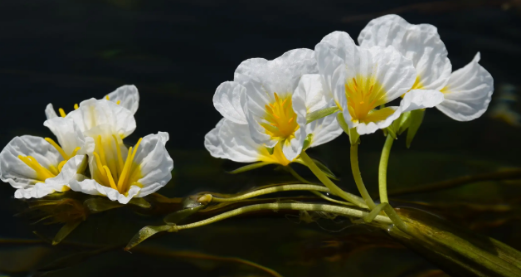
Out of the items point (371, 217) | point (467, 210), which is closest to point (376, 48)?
point (371, 217)

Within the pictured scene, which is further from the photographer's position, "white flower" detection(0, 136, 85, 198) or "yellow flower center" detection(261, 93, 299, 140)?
"white flower" detection(0, 136, 85, 198)

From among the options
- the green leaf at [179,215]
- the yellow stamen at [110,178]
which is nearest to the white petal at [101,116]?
the yellow stamen at [110,178]

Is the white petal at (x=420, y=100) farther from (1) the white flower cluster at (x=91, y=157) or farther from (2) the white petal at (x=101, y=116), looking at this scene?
(2) the white petal at (x=101, y=116)

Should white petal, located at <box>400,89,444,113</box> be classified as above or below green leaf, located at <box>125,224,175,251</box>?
above

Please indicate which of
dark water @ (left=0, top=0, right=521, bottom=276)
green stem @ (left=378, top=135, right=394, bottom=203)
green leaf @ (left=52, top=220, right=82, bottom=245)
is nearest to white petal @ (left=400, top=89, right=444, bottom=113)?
green stem @ (left=378, top=135, right=394, bottom=203)

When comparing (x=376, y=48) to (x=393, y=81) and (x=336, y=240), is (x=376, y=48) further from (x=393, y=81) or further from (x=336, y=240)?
(x=336, y=240)

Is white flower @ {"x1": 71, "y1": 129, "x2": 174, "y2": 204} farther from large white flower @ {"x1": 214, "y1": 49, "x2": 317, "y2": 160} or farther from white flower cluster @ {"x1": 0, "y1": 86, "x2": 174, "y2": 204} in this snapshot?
large white flower @ {"x1": 214, "y1": 49, "x2": 317, "y2": 160}
